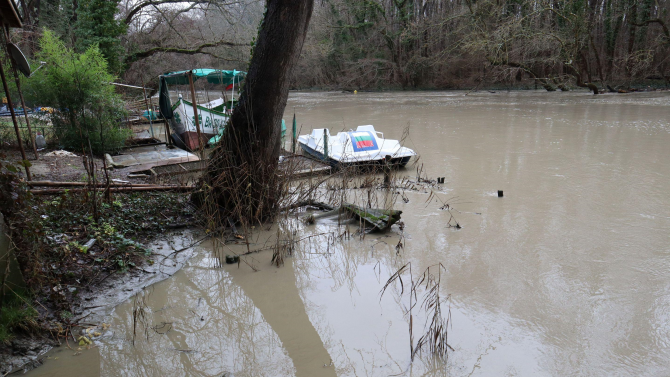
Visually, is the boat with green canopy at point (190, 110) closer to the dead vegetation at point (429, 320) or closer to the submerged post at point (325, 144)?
the submerged post at point (325, 144)

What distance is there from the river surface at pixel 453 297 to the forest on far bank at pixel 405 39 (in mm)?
3553

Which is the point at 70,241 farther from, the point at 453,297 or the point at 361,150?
the point at 361,150

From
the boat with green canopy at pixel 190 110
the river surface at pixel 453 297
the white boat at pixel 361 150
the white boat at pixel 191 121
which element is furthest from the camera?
the white boat at pixel 191 121

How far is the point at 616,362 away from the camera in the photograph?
357 cm

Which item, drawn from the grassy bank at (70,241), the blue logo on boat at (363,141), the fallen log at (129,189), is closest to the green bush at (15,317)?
the grassy bank at (70,241)

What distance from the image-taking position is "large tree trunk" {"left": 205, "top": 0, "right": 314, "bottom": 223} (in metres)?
5.87

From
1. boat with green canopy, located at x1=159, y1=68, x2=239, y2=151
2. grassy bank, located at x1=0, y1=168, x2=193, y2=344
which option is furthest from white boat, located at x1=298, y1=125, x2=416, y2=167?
grassy bank, located at x1=0, y1=168, x2=193, y2=344

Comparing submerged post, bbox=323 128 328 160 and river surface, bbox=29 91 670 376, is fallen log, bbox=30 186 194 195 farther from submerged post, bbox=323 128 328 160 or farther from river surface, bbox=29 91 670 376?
submerged post, bbox=323 128 328 160

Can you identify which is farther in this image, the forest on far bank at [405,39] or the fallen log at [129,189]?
the forest on far bank at [405,39]

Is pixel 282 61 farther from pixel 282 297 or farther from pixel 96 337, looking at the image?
pixel 96 337

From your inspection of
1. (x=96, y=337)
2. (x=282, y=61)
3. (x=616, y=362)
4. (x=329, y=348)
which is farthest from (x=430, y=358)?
(x=282, y=61)

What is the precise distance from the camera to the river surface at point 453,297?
3.57 m

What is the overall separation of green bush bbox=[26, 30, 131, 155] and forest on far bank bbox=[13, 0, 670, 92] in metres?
3.86

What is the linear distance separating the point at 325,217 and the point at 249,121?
1.90 meters
